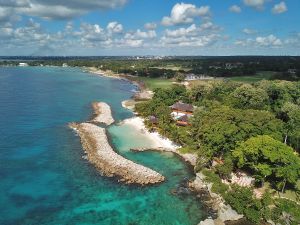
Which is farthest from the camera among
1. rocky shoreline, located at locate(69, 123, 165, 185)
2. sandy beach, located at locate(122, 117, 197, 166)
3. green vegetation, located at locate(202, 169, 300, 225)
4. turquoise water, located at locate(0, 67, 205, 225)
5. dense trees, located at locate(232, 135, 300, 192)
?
sandy beach, located at locate(122, 117, 197, 166)

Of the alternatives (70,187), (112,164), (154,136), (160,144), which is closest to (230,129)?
(160,144)

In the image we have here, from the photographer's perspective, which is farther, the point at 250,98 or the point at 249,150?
the point at 250,98

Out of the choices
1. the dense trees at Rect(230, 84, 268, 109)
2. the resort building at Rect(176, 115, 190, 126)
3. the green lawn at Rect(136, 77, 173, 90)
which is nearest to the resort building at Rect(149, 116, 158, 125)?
the resort building at Rect(176, 115, 190, 126)

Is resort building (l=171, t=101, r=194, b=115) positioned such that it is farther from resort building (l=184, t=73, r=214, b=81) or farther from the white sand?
resort building (l=184, t=73, r=214, b=81)

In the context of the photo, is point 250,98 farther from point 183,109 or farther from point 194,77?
point 194,77

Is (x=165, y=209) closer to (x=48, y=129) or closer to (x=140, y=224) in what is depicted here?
(x=140, y=224)

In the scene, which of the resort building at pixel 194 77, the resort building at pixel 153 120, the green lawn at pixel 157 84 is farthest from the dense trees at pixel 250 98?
the resort building at pixel 194 77
